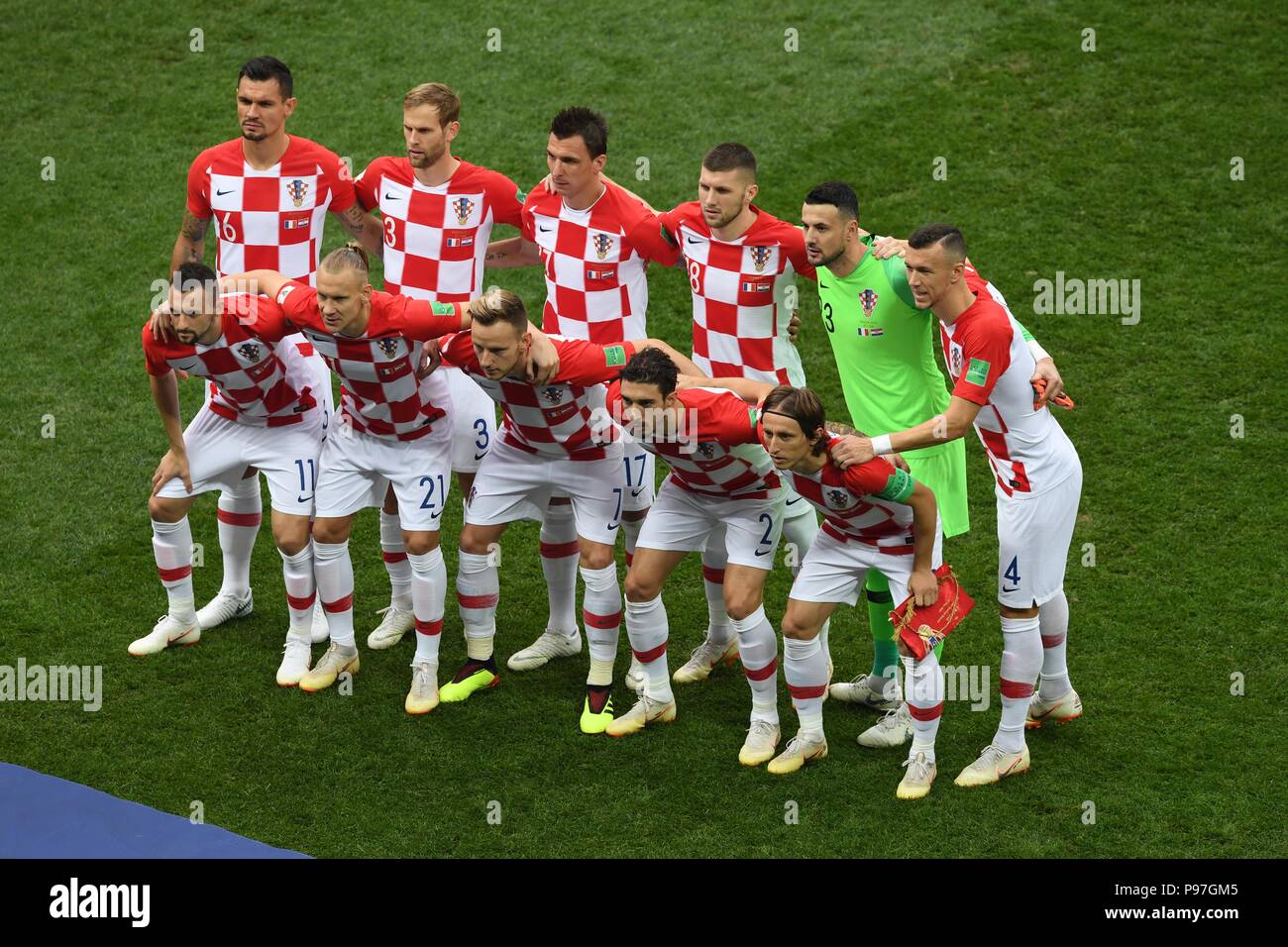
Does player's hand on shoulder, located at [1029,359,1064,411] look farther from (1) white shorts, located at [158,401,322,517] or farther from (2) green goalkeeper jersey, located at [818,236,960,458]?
(1) white shorts, located at [158,401,322,517]

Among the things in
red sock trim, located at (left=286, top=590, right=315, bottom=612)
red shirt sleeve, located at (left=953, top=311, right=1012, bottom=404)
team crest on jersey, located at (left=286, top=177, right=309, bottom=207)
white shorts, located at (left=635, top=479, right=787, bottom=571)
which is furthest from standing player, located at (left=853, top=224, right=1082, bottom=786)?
team crest on jersey, located at (left=286, top=177, right=309, bottom=207)

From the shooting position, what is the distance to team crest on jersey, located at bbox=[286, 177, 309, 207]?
816cm

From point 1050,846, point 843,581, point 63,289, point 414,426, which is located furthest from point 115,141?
point 1050,846

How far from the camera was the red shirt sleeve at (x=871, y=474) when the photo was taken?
21.8ft

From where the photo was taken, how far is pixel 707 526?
296 inches

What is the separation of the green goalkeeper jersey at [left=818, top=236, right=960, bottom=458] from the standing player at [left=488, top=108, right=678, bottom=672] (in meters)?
0.97

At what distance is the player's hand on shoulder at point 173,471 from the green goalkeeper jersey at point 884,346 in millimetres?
3017

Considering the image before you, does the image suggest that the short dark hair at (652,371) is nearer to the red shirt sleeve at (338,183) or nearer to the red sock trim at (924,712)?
the red sock trim at (924,712)

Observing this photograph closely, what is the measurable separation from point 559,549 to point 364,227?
1.88 m

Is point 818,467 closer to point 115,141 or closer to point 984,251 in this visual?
point 984,251

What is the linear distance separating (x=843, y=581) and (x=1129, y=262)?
4799 mm

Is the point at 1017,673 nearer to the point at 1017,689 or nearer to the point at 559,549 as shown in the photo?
the point at 1017,689

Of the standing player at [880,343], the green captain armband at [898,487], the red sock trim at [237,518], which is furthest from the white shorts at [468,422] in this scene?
the green captain armband at [898,487]

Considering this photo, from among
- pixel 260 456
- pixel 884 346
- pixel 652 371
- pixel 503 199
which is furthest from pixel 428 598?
pixel 884 346
